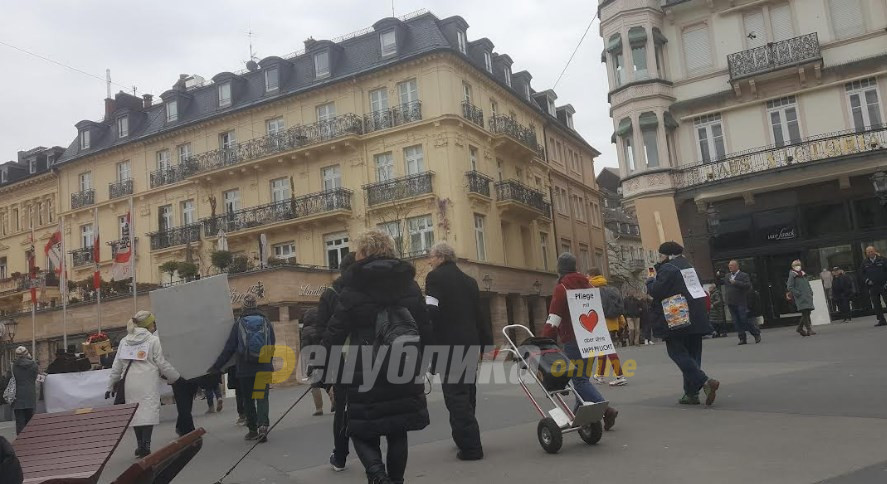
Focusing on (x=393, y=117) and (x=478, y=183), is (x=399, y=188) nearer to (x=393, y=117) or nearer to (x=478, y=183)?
(x=393, y=117)

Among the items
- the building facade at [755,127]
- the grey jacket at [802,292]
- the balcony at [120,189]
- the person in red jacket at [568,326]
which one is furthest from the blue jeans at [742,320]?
the balcony at [120,189]

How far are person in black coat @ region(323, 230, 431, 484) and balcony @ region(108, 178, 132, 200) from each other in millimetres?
39155

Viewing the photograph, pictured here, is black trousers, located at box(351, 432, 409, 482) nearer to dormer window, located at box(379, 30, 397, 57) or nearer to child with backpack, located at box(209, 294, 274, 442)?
child with backpack, located at box(209, 294, 274, 442)

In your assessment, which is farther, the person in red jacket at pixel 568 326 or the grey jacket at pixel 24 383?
the grey jacket at pixel 24 383

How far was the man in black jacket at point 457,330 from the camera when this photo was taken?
6.38 meters

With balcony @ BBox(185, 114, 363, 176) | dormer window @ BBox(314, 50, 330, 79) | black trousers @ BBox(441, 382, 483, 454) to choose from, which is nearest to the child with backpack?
black trousers @ BBox(441, 382, 483, 454)

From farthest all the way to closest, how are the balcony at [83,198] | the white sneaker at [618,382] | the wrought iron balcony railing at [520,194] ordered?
the balcony at [83,198] < the wrought iron balcony railing at [520,194] < the white sneaker at [618,382]

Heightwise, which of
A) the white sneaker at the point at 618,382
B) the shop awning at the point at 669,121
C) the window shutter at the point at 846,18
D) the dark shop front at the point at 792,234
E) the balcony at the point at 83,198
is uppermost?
the balcony at the point at 83,198

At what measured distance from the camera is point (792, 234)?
2416 centimetres

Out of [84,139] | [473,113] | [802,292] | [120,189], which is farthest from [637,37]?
[84,139]

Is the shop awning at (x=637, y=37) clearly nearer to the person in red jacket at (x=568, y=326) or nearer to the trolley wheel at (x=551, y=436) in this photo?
the person in red jacket at (x=568, y=326)

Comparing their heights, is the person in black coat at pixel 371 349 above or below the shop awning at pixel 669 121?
below

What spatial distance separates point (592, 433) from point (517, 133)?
3217 cm

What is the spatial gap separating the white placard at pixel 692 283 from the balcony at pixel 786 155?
17.6m
